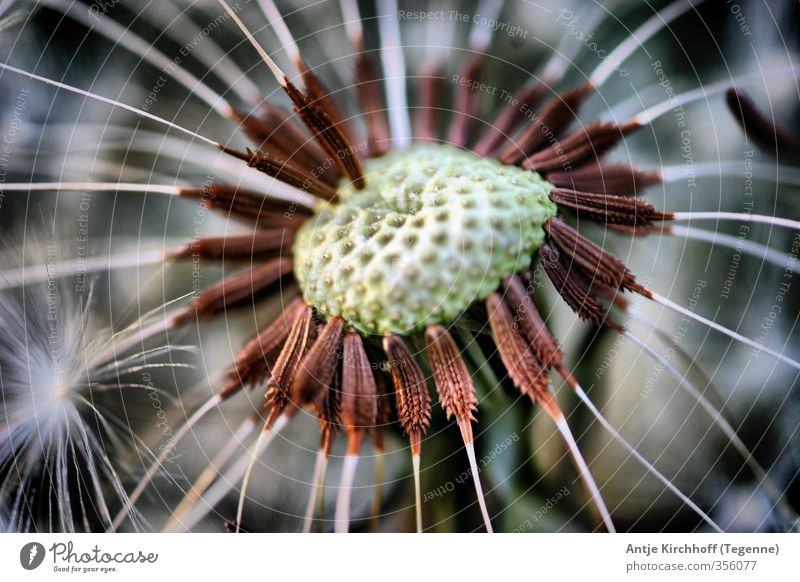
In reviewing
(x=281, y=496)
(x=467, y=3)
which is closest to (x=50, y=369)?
(x=281, y=496)

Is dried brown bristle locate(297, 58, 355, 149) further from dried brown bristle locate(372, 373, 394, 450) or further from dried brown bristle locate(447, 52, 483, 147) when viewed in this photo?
dried brown bristle locate(372, 373, 394, 450)

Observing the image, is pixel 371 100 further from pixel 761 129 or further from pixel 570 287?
pixel 761 129
